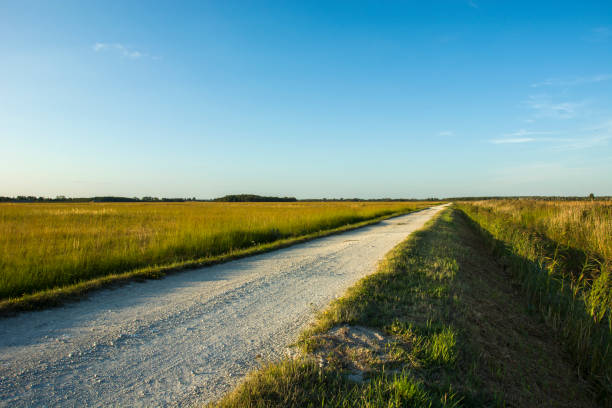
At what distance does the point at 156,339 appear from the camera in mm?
4094

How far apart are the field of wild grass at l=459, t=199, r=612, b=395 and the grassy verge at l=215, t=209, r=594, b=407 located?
1.19 ft

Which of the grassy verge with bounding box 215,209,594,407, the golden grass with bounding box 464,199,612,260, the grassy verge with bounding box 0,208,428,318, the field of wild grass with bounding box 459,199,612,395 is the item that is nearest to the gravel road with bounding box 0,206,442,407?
the grassy verge with bounding box 0,208,428,318

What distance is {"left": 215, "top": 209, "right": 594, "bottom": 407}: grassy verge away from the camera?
290 cm

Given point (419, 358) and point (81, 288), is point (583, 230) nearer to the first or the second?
point (419, 358)

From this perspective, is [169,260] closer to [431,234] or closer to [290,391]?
[290,391]

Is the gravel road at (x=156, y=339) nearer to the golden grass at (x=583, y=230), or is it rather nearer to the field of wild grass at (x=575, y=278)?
the field of wild grass at (x=575, y=278)

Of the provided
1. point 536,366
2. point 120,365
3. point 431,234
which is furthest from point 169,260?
point 431,234

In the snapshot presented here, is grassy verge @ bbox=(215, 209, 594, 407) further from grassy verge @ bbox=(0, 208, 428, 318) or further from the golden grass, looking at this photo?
the golden grass

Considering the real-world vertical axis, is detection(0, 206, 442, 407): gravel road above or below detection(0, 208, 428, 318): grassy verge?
below

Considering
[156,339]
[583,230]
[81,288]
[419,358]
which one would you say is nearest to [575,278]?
[583,230]

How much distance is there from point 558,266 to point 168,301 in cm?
1109

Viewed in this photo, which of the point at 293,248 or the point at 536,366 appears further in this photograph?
the point at 293,248

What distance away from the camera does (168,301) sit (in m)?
5.71

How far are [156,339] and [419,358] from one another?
3268 millimetres
